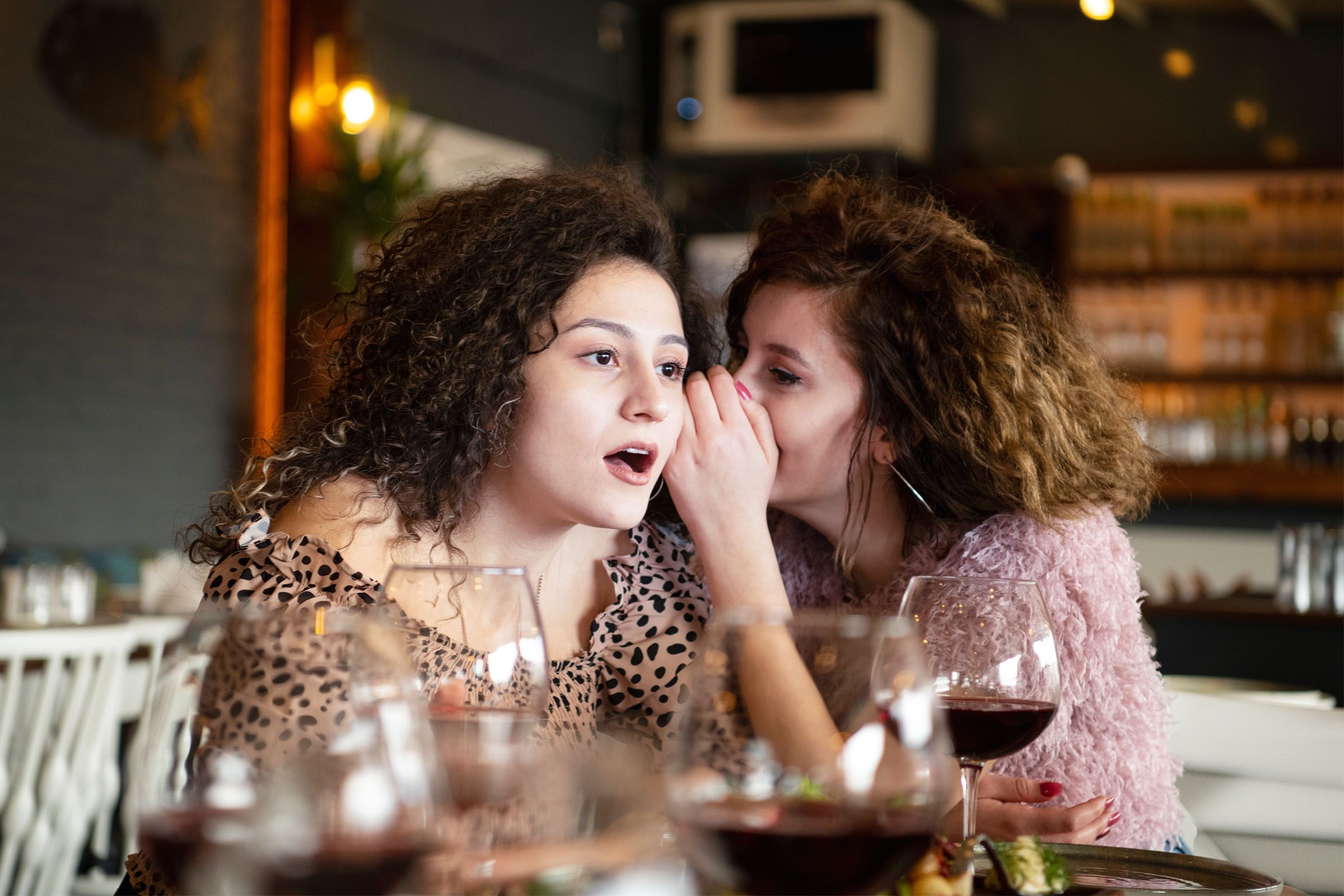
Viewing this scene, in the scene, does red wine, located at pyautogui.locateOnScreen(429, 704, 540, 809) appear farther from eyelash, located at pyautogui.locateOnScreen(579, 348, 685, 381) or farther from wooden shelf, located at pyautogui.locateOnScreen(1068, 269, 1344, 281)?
wooden shelf, located at pyautogui.locateOnScreen(1068, 269, 1344, 281)

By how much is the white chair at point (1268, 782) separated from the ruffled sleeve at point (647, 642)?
79 cm

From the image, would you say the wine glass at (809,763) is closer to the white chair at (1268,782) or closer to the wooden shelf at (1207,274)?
the white chair at (1268,782)

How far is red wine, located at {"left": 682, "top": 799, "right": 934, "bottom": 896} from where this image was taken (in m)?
0.62

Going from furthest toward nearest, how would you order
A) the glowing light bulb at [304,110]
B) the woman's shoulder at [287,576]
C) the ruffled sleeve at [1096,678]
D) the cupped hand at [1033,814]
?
the glowing light bulb at [304,110]
the ruffled sleeve at [1096,678]
the woman's shoulder at [287,576]
the cupped hand at [1033,814]

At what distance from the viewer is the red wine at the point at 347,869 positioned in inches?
22.5

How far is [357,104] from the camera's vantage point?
550cm

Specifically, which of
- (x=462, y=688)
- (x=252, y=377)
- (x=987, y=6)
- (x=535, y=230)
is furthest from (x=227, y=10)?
(x=462, y=688)

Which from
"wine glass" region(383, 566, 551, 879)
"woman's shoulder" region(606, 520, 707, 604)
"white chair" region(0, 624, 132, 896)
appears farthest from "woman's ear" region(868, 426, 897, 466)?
"white chair" region(0, 624, 132, 896)

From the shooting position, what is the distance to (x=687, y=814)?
625mm

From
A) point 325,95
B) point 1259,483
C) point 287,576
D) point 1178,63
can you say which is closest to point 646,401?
point 287,576

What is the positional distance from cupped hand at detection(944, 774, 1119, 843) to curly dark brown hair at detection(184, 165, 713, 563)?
0.62 metres

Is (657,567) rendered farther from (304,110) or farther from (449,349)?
(304,110)

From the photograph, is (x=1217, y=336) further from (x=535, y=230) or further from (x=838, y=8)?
(x=535, y=230)

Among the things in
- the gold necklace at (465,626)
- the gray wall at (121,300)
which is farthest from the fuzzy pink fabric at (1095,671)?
the gray wall at (121,300)
